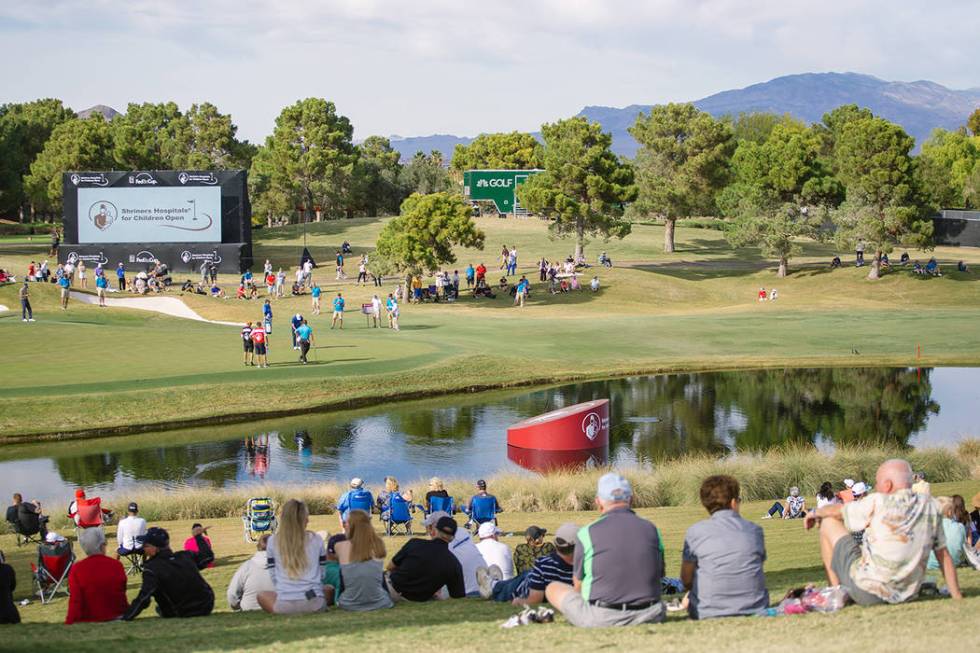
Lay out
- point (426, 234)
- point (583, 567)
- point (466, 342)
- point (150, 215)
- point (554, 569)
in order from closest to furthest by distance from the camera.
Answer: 1. point (583, 567)
2. point (554, 569)
3. point (466, 342)
4. point (426, 234)
5. point (150, 215)

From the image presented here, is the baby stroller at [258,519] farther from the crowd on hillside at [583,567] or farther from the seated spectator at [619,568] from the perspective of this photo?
the seated spectator at [619,568]

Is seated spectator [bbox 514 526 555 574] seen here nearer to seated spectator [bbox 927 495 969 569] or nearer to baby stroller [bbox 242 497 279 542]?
seated spectator [bbox 927 495 969 569]

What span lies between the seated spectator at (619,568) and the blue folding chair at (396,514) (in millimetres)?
8534

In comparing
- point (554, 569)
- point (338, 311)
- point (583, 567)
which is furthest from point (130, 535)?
point (338, 311)

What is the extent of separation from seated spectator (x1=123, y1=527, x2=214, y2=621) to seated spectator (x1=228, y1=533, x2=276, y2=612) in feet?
0.74

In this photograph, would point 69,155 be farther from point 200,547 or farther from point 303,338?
point 200,547

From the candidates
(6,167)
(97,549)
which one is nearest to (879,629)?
(97,549)

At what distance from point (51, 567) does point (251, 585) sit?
416cm

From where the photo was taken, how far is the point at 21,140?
110 m

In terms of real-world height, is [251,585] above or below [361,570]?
below

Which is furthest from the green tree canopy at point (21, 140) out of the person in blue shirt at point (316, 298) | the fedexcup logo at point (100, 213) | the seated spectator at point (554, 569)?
the seated spectator at point (554, 569)

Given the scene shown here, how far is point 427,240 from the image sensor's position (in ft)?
180

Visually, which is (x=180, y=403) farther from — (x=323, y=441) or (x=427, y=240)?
(x=427, y=240)

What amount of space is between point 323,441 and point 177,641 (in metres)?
20.5
